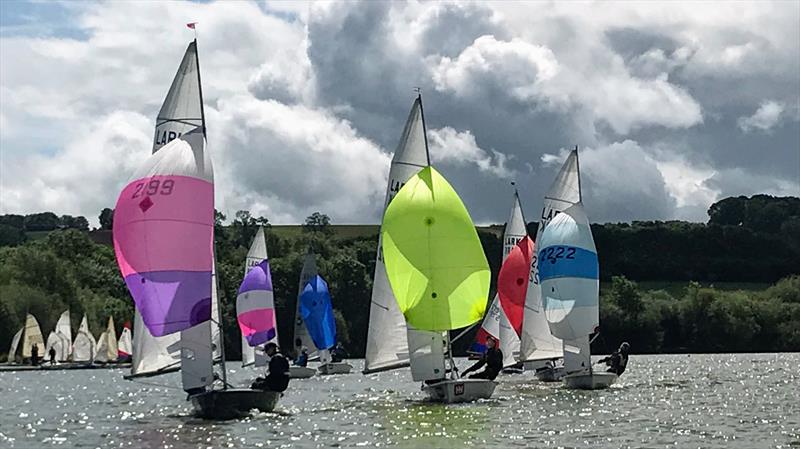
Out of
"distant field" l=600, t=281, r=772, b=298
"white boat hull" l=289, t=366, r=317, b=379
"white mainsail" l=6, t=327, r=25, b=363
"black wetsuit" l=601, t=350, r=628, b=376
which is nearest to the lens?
"black wetsuit" l=601, t=350, r=628, b=376

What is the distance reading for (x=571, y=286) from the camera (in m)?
40.2

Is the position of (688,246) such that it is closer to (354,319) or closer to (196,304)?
(354,319)

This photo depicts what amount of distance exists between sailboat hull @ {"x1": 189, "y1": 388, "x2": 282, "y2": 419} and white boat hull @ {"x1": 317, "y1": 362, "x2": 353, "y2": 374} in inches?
1085

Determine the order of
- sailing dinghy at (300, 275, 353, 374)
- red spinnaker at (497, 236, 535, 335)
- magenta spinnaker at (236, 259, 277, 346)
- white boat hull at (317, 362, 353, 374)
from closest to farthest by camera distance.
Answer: red spinnaker at (497, 236, 535, 335) < magenta spinnaker at (236, 259, 277, 346) < white boat hull at (317, 362, 353, 374) < sailing dinghy at (300, 275, 353, 374)

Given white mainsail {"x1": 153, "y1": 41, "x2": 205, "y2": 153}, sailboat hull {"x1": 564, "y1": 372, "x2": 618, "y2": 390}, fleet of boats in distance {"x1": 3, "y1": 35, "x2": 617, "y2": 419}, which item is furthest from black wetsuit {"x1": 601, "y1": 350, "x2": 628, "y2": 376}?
white mainsail {"x1": 153, "y1": 41, "x2": 205, "y2": 153}

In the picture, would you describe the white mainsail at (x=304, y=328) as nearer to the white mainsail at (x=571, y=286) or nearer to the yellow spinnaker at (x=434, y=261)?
the white mainsail at (x=571, y=286)

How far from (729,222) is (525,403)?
436 feet

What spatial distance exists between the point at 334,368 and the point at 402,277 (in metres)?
24.8

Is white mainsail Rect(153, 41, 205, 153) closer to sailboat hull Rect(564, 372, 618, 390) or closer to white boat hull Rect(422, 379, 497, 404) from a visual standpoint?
white boat hull Rect(422, 379, 497, 404)

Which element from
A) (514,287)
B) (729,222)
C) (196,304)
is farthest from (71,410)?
(729,222)

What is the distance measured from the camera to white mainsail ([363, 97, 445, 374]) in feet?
115

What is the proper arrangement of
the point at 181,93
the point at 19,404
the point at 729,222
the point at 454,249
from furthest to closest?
the point at 729,222 < the point at 19,404 < the point at 454,249 < the point at 181,93

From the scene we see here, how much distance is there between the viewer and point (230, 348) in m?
87.3

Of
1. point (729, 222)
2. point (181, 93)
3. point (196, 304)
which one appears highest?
point (729, 222)
